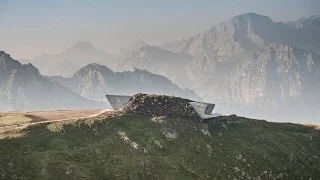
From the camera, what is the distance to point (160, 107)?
6488cm

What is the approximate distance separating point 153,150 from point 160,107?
12.5 m

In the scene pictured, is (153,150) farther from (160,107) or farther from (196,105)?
(196,105)

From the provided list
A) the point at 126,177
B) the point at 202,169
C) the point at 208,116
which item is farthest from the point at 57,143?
the point at 208,116

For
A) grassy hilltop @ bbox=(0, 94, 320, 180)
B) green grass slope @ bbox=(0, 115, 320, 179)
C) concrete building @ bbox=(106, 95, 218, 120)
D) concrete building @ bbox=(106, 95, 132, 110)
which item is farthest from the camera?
concrete building @ bbox=(106, 95, 132, 110)

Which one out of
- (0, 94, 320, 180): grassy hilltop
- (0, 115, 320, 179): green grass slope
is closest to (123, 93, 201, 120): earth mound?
(0, 94, 320, 180): grassy hilltop

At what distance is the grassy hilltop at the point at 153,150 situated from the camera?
46.2 m

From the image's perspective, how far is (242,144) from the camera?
60031 mm

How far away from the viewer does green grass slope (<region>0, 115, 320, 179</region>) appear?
46125 mm

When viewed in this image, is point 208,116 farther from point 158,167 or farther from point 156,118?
point 158,167

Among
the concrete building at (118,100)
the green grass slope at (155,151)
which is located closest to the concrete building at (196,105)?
the concrete building at (118,100)

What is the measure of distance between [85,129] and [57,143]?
19.8 ft

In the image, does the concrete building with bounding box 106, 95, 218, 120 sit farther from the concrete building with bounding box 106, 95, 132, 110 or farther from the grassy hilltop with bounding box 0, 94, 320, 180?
the grassy hilltop with bounding box 0, 94, 320, 180

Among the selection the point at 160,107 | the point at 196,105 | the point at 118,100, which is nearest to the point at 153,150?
the point at 160,107

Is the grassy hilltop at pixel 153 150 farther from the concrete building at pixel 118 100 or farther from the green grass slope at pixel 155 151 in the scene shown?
the concrete building at pixel 118 100
